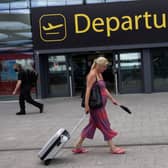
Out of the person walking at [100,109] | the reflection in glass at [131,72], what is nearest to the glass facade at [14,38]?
the reflection in glass at [131,72]

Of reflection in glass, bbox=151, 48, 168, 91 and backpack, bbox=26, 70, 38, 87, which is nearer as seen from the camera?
backpack, bbox=26, 70, 38, 87

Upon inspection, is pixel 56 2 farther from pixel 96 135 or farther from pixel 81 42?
pixel 96 135

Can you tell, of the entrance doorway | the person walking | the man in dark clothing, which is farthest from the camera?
the entrance doorway

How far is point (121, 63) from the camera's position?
19547 mm

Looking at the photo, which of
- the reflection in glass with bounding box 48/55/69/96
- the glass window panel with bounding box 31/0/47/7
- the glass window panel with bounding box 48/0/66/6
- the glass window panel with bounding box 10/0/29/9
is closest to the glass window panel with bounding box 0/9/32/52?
the glass window panel with bounding box 10/0/29/9

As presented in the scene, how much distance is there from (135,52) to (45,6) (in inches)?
166

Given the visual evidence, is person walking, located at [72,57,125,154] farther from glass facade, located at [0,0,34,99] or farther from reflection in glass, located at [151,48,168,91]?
glass facade, located at [0,0,34,99]

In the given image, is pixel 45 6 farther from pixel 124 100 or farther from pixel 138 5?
pixel 124 100

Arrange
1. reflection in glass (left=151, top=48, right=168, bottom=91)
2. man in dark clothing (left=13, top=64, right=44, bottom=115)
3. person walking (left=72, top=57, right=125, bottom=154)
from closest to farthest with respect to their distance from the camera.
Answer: person walking (left=72, top=57, right=125, bottom=154) → man in dark clothing (left=13, top=64, right=44, bottom=115) → reflection in glass (left=151, top=48, right=168, bottom=91)

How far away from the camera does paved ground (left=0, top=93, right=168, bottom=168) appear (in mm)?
7465

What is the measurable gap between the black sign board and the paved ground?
140 inches

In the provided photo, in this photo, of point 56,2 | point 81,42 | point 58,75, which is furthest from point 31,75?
point 56,2

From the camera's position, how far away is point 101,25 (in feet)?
62.1

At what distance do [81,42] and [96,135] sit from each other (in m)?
9.77
